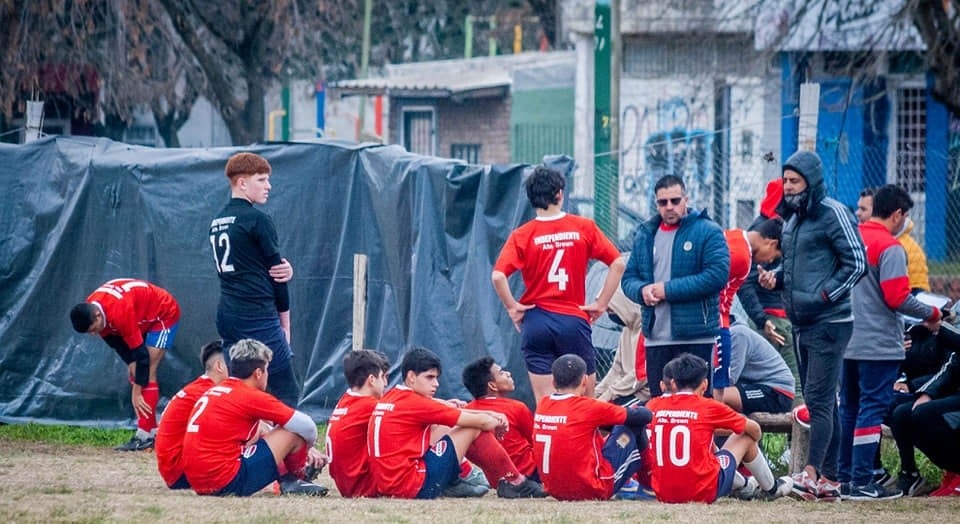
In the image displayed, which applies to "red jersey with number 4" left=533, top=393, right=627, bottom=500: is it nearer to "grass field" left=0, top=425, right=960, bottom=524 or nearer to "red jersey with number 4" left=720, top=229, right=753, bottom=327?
"grass field" left=0, top=425, right=960, bottom=524

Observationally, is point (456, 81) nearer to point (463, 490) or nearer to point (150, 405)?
point (150, 405)

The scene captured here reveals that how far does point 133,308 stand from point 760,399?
15.2ft

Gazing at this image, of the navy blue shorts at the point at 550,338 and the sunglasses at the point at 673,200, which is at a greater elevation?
the sunglasses at the point at 673,200

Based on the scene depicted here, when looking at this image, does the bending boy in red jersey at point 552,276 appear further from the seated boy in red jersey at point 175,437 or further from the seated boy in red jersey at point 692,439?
the seated boy in red jersey at point 175,437

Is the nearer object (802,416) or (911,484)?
(802,416)

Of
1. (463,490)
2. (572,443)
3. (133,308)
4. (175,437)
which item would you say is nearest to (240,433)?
(175,437)

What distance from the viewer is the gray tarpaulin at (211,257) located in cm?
1207

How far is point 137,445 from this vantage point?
455 inches

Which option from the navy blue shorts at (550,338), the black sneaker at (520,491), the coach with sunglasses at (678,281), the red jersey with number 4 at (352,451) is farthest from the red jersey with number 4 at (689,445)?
the red jersey with number 4 at (352,451)

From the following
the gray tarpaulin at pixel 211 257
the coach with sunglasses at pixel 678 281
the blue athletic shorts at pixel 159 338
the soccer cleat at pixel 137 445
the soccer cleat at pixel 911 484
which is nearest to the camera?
the coach with sunglasses at pixel 678 281

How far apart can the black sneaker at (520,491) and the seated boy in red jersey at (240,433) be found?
1.19 meters

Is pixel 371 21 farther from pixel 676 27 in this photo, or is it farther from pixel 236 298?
pixel 236 298

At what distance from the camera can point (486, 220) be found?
12.0 meters

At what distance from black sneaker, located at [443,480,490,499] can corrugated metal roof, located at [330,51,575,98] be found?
719 inches
